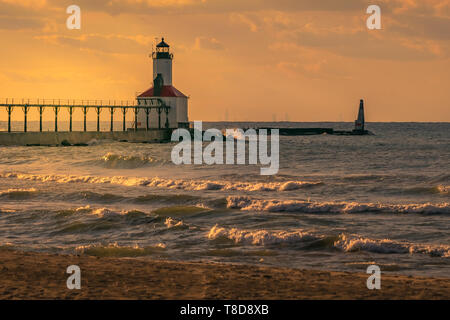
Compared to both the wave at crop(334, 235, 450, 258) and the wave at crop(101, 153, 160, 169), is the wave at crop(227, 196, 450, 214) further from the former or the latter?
the wave at crop(101, 153, 160, 169)

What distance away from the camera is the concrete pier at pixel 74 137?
68.9m

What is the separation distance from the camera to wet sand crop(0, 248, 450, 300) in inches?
382

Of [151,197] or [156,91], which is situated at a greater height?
[156,91]

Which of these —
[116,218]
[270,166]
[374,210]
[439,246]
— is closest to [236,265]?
[439,246]

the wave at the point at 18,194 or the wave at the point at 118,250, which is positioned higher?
the wave at the point at 18,194

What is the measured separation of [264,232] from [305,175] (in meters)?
21.7

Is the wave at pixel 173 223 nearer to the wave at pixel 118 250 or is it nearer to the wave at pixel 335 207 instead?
the wave at pixel 118 250

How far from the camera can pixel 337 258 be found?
1371 cm

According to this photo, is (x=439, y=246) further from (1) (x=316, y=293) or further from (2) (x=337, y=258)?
(1) (x=316, y=293)

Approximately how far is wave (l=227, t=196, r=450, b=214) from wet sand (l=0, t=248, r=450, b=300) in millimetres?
9556

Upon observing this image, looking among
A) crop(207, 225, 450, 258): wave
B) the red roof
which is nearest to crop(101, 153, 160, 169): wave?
crop(207, 225, 450, 258): wave

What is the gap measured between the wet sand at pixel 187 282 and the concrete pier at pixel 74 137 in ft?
194

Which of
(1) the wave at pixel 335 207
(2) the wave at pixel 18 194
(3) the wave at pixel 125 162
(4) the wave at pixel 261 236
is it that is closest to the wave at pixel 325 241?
(4) the wave at pixel 261 236

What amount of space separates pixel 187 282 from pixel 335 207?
1193 cm
